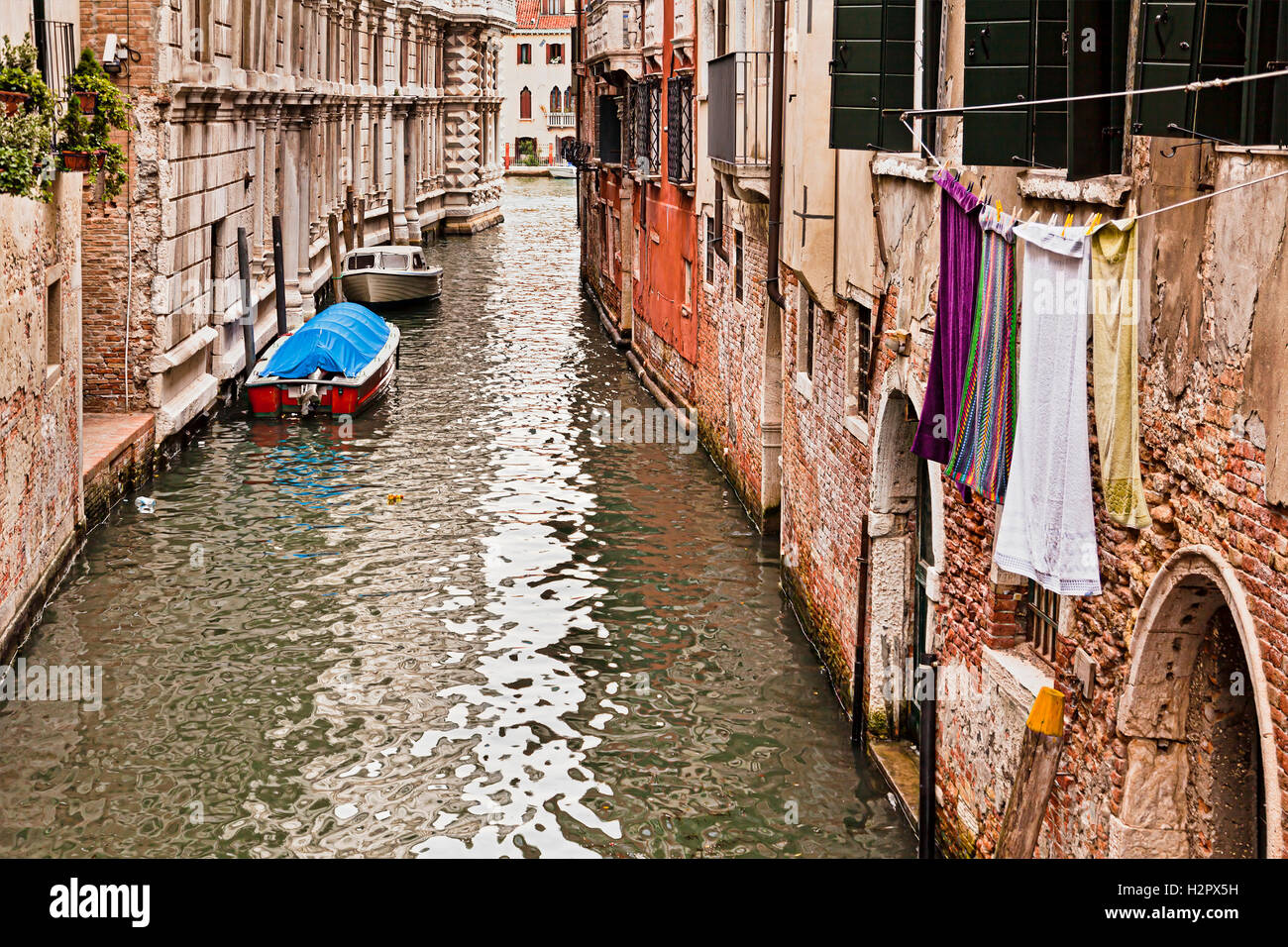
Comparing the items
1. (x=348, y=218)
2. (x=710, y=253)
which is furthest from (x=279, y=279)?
(x=348, y=218)

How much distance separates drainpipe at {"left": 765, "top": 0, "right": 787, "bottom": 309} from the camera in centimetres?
1296

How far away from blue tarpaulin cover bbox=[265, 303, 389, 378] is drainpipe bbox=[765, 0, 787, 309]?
8513 millimetres

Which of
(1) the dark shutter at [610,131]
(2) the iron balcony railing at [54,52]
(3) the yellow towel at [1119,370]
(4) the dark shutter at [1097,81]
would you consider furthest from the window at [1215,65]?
(1) the dark shutter at [610,131]

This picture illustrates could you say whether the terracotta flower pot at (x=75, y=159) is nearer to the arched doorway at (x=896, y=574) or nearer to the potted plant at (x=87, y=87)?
the potted plant at (x=87, y=87)

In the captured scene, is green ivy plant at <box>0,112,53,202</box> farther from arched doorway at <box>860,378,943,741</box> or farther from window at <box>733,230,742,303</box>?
window at <box>733,230,742,303</box>

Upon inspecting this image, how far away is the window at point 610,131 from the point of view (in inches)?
1183

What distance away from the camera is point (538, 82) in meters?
81.1

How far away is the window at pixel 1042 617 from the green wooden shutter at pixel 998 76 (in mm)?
1862

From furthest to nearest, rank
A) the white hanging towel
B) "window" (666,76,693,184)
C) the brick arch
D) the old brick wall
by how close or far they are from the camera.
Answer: "window" (666,76,693,184), the old brick wall, the white hanging towel, the brick arch

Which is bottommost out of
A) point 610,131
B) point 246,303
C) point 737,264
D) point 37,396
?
point 37,396

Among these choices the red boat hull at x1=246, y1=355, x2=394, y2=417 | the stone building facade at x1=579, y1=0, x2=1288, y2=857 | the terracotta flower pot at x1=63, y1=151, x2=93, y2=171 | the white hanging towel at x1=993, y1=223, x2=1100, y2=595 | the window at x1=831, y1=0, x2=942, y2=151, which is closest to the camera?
the stone building facade at x1=579, y1=0, x2=1288, y2=857

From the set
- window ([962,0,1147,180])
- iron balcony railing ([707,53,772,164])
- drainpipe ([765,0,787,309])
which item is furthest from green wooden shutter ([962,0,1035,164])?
iron balcony railing ([707,53,772,164])

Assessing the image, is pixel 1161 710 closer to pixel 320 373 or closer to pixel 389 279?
pixel 320 373

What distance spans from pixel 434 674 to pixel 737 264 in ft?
22.2
